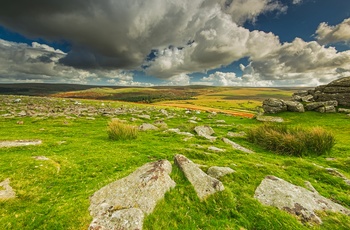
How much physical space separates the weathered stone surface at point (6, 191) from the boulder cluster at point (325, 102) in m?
40.5

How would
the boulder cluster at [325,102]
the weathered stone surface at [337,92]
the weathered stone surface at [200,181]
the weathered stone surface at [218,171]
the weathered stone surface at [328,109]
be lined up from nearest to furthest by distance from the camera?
the weathered stone surface at [200,181]
the weathered stone surface at [218,171]
the weathered stone surface at [328,109]
the boulder cluster at [325,102]
the weathered stone surface at [337,92]

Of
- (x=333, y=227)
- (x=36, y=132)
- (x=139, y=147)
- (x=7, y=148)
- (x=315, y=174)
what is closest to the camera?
(x=333, y=227)

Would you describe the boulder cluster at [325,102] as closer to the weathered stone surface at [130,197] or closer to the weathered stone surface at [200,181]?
the weathered stone surface at [200,181]

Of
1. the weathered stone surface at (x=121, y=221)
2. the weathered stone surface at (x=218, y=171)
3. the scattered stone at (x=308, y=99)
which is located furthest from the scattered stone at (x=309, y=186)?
the scattered stone at (x=308, y=99)

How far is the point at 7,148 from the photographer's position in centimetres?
1266

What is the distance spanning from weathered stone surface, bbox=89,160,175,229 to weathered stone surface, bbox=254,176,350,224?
358 cm

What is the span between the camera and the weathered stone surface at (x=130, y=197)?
516 centimetres

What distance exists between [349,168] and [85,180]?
593 inches

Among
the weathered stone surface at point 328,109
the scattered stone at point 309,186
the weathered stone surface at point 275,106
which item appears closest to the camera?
the scattered stone at point 309,186

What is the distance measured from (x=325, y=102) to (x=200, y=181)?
39.6 metres

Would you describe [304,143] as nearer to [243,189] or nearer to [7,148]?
[243,189]

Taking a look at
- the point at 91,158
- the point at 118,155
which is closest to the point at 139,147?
the point at 118,155

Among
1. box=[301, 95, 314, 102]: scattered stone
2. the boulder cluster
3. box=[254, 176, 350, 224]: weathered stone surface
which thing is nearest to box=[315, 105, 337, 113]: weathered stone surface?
the boulder cluster

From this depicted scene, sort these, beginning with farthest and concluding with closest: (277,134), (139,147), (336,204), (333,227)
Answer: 1. (277,134)
2. (139,147)
3. (336,204)
4. (333,227)
